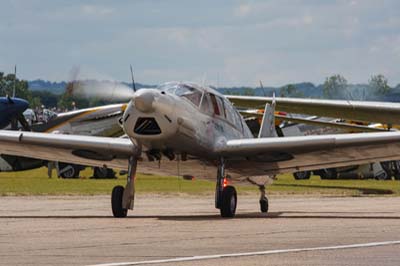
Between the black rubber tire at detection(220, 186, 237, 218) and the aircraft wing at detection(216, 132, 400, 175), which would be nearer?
the black rubber tire at detection(220, 186, 237, 218)

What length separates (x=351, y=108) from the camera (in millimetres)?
31250

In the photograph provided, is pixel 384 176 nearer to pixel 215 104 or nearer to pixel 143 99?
pixel 215 104

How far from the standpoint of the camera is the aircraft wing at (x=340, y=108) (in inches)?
1193

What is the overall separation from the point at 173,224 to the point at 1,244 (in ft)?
14.3

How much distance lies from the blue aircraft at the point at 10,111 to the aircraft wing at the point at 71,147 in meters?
26.2

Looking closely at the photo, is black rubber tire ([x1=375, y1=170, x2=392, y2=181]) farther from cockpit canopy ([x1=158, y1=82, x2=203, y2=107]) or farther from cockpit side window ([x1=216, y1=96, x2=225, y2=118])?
cockpit canopy ([x1=158, y1=82, x2=203, y2=107])

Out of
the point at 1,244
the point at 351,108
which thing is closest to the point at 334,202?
the point at 351,108

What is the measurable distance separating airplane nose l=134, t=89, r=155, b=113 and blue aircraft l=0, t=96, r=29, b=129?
30.8 metres

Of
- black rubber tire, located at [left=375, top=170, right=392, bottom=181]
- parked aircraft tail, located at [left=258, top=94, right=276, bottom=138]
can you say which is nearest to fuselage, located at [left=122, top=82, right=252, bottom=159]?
parked aircraft tail, located at [left=258, top=94, right=276, bottom=138]

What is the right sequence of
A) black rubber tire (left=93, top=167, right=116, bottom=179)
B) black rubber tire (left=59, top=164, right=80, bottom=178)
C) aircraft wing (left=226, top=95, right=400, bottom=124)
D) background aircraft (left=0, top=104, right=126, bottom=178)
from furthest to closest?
background aircraft (left=0, top=104, right=126, bottom=178)
black rubber tire (left=93, top=167, right=116, bottom=179)
black rubber tire (left=59, top=164, right=80, bottom=178)
aircraft wing (left=226, top=95, right=400, bottom=124)

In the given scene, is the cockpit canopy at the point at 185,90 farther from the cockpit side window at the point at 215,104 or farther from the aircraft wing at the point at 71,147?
the aircraft wing at the point at 71,147

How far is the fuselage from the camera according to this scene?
57.5 feet

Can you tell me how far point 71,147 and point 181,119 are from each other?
308 centimetres

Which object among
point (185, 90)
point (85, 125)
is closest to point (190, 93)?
point (185, 90)
